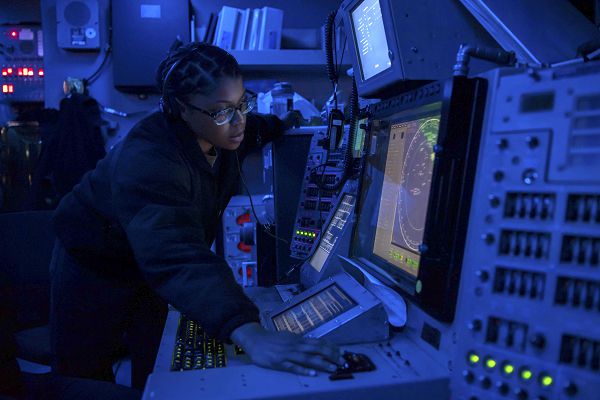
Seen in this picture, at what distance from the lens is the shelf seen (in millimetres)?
3037

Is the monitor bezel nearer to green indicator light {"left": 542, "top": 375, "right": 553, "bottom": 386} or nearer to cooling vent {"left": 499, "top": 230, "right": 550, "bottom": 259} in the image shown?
cooling vent {"left": 499, "top": 230, "right": 550, "bottom": 259}

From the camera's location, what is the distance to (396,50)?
3.62ft

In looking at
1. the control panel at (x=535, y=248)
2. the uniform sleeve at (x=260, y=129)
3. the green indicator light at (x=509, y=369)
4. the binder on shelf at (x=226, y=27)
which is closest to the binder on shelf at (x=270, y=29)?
the binder on shelf at (x=226, y=27)

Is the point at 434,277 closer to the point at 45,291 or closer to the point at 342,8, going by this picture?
the point at 342,8

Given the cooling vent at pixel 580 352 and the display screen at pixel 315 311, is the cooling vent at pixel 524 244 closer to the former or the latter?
the cooling vent at pixel 580 352

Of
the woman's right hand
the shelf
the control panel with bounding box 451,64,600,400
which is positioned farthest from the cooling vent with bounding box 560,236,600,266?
Answer: the shelf

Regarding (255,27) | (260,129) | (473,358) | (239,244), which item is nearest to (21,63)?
(255,27)

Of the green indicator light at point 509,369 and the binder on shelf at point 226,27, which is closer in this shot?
→ the green indicator light at point 509,369

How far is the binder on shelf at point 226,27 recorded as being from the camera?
306 cm

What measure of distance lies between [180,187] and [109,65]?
269 cm

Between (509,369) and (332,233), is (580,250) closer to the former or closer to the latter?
(509,369)

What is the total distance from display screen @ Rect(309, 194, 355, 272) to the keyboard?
427 mm

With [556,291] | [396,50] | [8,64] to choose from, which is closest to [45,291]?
[396,50]

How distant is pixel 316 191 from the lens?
68.3 inches
